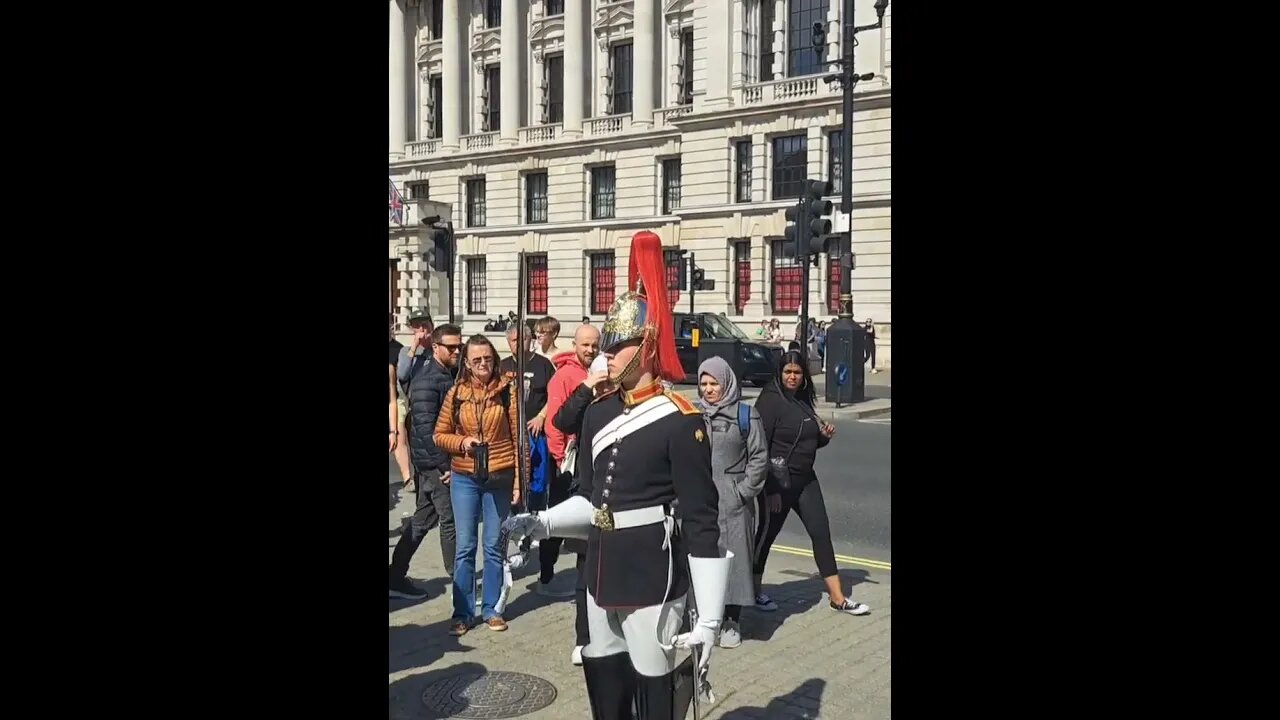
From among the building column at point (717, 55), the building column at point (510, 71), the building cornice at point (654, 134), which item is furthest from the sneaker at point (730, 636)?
the building column at point (510, 71)

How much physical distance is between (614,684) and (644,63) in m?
36.4

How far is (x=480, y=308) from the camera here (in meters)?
42.2

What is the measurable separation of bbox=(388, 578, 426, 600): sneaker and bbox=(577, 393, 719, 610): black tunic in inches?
134

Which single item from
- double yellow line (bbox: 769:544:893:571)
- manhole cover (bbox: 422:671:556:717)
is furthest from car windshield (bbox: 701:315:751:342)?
manhole cover (bbox: 422:671:556:717)

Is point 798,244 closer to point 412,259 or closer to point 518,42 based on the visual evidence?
point 412,259

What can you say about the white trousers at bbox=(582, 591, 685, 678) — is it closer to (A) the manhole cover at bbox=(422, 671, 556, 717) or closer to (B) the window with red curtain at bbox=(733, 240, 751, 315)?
(A) the manhole cover at bbox=(422, 671, 556, 717)

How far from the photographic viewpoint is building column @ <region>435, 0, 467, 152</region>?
1702 inches

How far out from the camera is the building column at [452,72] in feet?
142

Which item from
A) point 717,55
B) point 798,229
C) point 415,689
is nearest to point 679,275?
point 717,55

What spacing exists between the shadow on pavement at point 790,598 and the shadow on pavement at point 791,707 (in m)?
0.96

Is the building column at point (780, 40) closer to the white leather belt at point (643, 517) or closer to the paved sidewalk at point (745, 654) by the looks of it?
the paved sidewalk at point (745, 654)

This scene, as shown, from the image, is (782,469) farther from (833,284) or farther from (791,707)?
(833,284)

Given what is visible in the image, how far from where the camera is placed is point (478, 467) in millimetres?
6305
